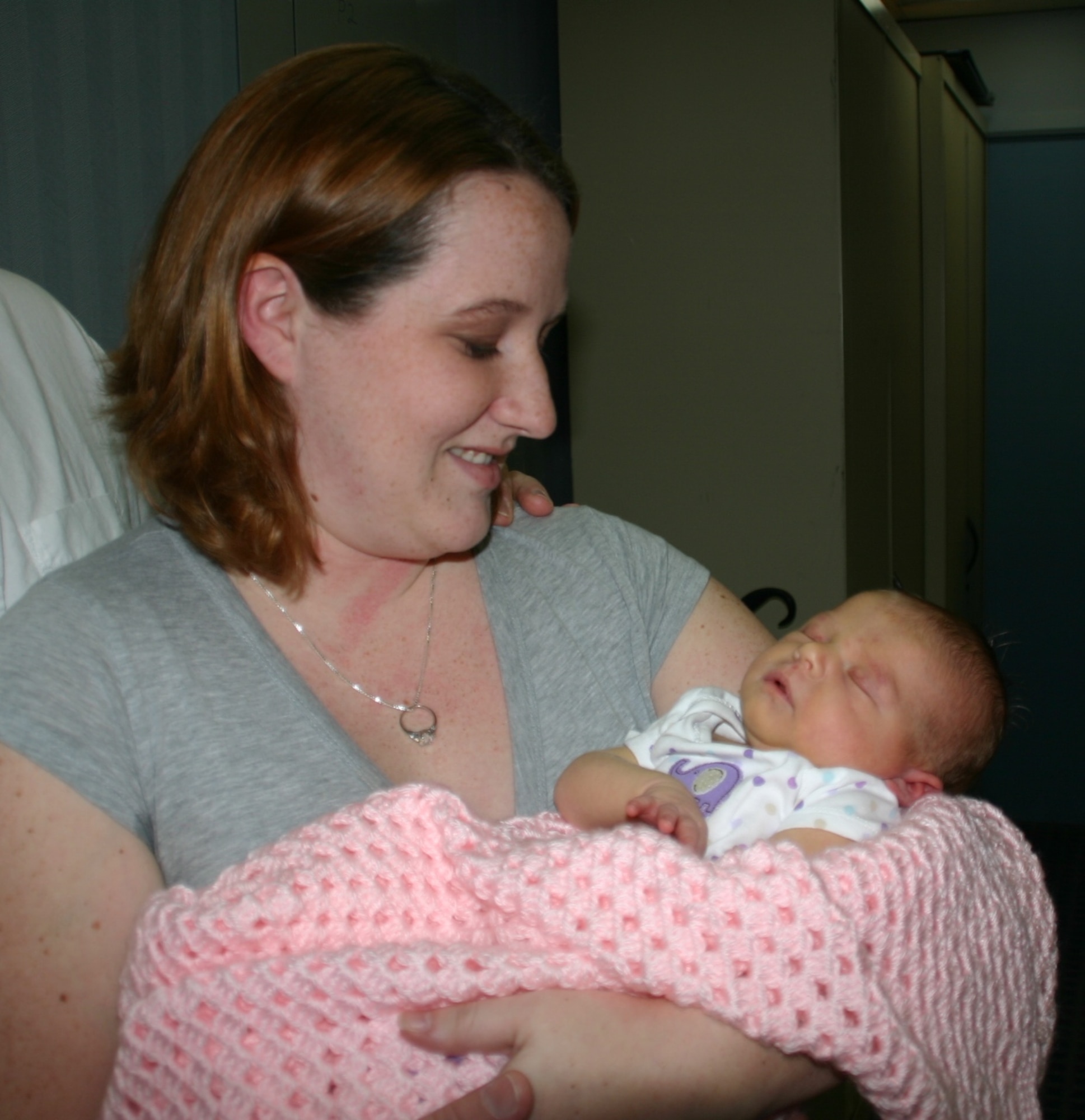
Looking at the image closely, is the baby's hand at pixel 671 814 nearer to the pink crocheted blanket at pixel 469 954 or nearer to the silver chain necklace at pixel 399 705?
the pink crocheted blanket at pixel 469 954

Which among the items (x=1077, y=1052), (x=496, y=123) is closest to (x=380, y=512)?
(x=496, y=123)

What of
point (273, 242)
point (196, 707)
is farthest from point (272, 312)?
point (196, 707)

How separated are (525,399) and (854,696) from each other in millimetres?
478

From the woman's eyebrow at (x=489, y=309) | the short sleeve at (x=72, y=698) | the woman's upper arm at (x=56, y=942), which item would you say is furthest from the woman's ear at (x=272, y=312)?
the woman's upper arm at (x=56, y=942)

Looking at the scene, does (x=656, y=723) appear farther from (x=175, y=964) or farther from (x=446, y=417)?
(x=175, y=964)

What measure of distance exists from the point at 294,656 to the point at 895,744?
0.65m

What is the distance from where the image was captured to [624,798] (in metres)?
1.08

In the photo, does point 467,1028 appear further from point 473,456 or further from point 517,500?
point 517,500

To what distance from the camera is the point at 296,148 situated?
1135 mm

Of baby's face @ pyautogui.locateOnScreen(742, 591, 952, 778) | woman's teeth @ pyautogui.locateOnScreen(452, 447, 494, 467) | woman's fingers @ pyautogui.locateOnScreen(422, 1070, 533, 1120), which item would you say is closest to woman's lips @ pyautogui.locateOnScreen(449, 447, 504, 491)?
woman's teeth @ pyautogui.locateOnScreen(452, 447, 494, 467)

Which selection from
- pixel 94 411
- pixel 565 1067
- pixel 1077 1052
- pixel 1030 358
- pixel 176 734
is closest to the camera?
pixel 565 1067

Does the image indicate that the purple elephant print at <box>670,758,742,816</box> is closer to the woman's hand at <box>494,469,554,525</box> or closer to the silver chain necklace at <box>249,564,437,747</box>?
the silver chain necklace at <box>249,564,437,747</box>

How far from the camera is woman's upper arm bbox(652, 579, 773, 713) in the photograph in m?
1.38

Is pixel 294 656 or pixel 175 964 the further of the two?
pixel 294 656
